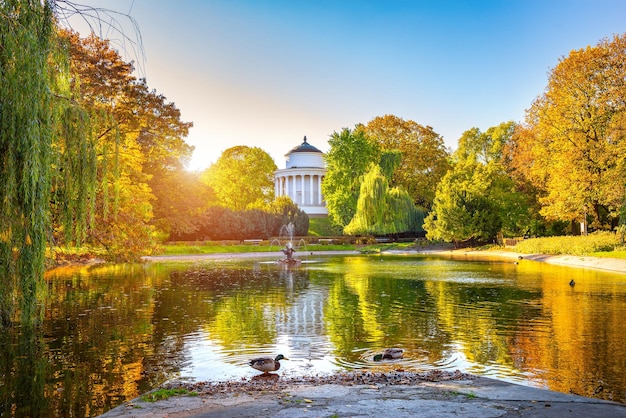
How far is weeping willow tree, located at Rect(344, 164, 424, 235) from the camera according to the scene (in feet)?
182

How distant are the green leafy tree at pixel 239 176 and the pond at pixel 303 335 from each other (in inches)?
2162

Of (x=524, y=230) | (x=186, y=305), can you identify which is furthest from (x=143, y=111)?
(x=524, y=230)

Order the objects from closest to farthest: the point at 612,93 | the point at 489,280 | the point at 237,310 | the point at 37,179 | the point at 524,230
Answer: the point at 37,179, the point at 237,310, the point at 489,280, the point at 612,93, the point at 524,230

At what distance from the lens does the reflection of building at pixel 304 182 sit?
8781 centimetres

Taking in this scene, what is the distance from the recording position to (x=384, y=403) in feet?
22.2

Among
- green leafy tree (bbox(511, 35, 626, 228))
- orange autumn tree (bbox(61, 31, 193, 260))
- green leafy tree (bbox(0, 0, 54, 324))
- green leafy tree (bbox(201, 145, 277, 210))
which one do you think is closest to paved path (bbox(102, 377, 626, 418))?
green leafy tree (bbox(0, 0, 54, 324))

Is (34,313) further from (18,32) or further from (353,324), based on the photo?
(353,324)

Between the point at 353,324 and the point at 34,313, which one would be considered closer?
the point at 34,313

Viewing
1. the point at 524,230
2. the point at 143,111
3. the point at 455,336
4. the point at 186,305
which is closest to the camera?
the point at 455,336

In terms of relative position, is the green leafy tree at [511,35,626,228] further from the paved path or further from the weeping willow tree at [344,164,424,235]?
the paved path

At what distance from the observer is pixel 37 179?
23.8 ft

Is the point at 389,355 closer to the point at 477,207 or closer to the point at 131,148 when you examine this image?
the point at 131,148

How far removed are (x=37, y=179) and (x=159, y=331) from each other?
22.4ft

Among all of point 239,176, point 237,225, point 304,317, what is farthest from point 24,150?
point 239,176
